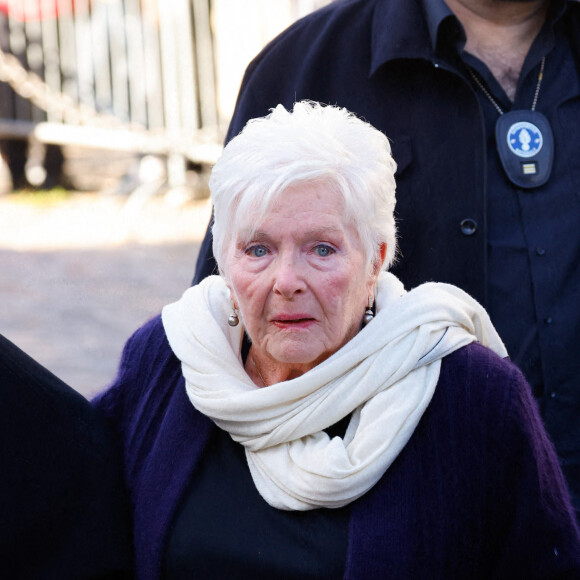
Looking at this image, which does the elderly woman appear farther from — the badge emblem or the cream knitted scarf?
the badge emblem

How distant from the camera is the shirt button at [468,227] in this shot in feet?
9.40

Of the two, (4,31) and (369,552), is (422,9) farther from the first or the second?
(4,31)

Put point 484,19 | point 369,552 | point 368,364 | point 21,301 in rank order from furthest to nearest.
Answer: point 21,301 < point 484,19 < point 368,364 < point 369,552

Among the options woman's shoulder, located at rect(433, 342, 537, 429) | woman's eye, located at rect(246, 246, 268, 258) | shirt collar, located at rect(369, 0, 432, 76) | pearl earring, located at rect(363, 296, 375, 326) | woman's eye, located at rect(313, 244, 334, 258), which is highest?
shirt collar, located at rect(369, 0, 432, 76)

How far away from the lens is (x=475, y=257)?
2859 millimetres

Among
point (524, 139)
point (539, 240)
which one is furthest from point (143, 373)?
point (524, 139)

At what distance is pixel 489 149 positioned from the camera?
2.94 m

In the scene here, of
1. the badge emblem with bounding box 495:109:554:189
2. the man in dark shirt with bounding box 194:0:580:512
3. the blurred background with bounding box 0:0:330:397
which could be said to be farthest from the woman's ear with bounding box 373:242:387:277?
the blurred background with bounding box 0:0:330:397

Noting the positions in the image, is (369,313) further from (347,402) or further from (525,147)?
(525,147)

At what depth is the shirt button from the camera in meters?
2.87

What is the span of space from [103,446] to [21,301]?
16.6ft

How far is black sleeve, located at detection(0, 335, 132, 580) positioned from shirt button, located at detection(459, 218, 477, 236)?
3.50ft

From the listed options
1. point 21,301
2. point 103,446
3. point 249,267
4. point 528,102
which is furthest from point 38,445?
point 21,301

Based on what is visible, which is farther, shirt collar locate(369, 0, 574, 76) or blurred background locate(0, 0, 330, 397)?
blurred background locate(0, 0, 330, 397)
